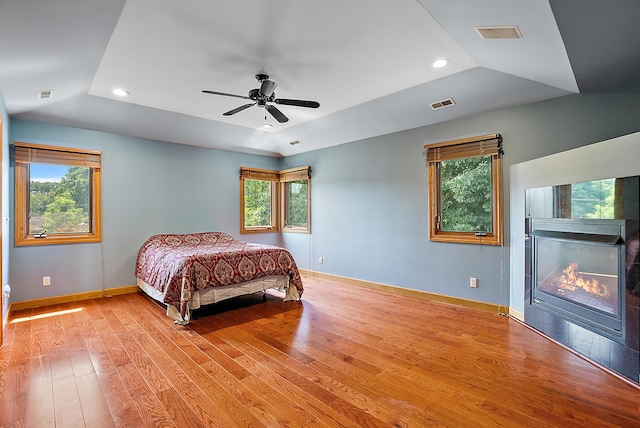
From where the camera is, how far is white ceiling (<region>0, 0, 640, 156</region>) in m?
2.13

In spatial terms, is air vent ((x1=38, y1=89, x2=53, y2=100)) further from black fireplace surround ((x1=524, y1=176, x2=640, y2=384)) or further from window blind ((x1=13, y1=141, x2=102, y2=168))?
black fireplace surround ((x1=524, y1=176, x2=640, y2=384))

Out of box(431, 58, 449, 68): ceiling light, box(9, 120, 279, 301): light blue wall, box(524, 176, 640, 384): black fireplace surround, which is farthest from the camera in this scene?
box(9, 120, 279, 301): light blue wall

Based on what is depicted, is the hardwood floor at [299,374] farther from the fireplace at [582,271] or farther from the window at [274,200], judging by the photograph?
the window at [274,200]

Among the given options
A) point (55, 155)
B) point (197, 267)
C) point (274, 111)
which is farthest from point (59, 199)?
point (274, 111)

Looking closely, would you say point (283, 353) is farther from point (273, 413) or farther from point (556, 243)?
point (556, 243)

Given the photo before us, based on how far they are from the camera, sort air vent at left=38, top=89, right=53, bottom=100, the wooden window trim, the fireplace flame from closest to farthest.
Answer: the fireplace flame
air vent at left=38, top=89, right=53, bottom=100
the wooden window trim

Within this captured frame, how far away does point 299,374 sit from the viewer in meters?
2.38

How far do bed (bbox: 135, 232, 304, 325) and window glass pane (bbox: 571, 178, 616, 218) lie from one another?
10.6 ft

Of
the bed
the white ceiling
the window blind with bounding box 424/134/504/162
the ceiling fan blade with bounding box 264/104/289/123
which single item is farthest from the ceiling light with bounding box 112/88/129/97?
the window blind with bounding box 424/134/504/162

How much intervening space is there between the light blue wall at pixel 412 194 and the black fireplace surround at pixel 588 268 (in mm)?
537

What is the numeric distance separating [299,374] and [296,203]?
14.5 feet

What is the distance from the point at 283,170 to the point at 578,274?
514 cm

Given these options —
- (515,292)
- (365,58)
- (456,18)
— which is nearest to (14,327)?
(365,58)

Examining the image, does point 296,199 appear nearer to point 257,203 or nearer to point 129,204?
point 257,203
